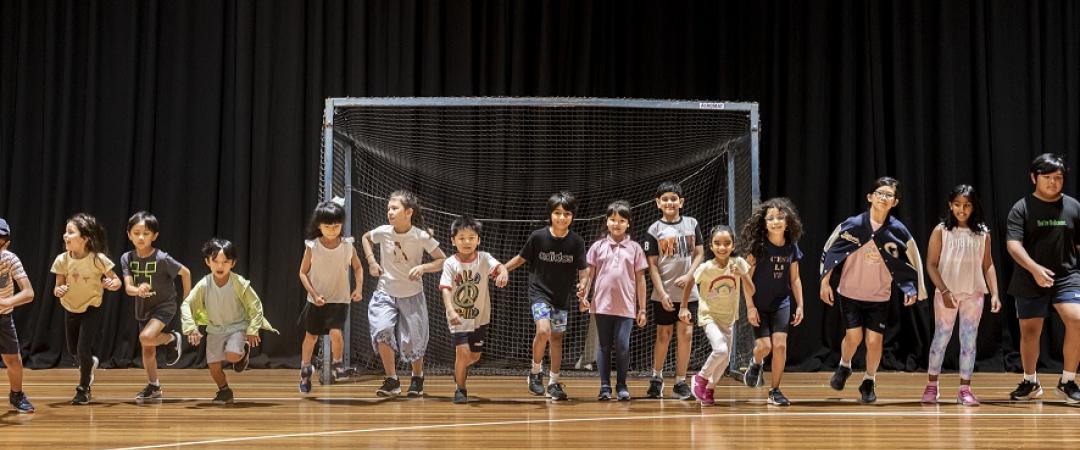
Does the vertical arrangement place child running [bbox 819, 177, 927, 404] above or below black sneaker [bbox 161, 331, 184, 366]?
above

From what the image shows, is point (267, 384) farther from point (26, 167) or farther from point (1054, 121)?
point (1054, 121)

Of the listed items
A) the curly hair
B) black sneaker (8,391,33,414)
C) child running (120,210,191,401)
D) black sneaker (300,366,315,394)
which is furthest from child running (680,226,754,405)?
black sneaker (8,391,33,414)

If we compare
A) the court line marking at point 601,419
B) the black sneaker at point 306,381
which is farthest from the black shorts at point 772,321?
the black sneaker at point 306,381

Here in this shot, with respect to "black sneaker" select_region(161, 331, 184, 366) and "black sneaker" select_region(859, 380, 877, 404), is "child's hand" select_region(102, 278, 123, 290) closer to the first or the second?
"black sneaker" select_region(161, 331, 184, 366)

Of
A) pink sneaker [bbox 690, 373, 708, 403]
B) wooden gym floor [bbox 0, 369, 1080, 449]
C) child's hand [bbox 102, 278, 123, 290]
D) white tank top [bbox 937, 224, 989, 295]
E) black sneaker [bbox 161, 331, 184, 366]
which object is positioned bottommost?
wooden gym floor [bbox 0, 369, 1080, 449]

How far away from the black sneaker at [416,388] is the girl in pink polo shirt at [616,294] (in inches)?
47.7

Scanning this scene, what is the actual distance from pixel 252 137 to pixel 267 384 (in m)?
2.72

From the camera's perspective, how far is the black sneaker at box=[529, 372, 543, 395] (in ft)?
22.8

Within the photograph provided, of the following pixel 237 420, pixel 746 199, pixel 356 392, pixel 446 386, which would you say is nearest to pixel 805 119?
pixel 746 199

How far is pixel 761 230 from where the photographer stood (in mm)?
6543

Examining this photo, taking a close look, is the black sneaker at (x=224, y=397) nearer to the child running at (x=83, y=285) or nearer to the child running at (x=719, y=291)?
the child running at (x=83, y=285)

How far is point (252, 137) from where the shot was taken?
31.4ft

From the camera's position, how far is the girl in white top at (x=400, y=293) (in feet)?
22.9

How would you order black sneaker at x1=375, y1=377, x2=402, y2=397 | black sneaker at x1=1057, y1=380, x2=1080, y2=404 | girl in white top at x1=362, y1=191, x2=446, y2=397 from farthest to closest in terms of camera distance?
girl in white top at x1=362, y1=191, x2=446, y2=397 < black sneaker at x1=375, y1=377, x2=402, y2=397 < black sneaker at x1=1057, y1=380, x2=1080, y2=404
